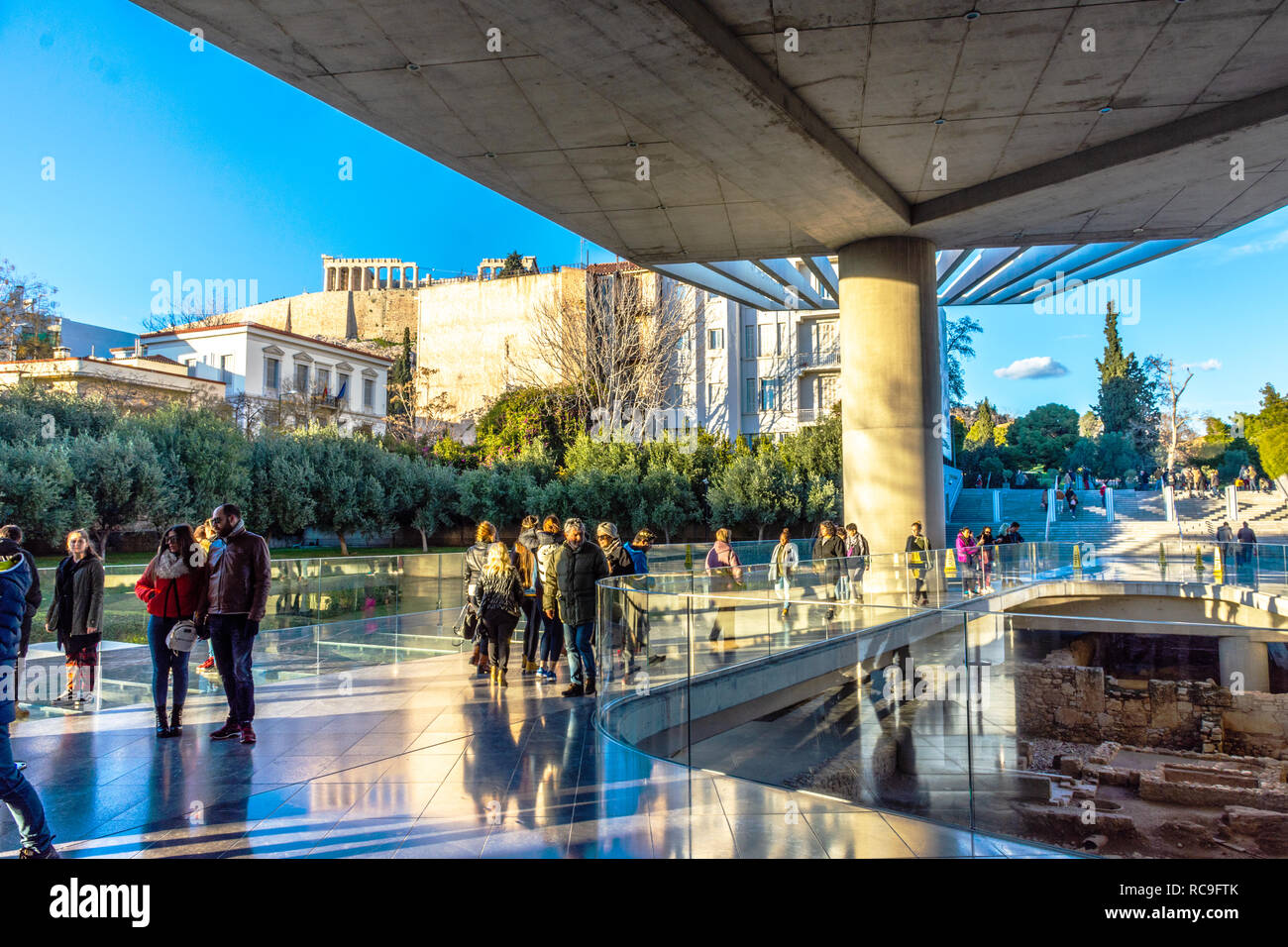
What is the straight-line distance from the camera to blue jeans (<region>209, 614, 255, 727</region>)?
7.03 m

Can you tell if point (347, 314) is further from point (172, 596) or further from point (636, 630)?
point (636, 630)

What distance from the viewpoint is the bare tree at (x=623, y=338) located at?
1916 inches

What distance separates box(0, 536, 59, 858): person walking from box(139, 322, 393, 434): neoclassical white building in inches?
1746

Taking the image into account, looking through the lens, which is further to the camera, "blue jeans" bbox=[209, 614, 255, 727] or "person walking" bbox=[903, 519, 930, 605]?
"person walking" bbox=[903, 519, 930, 605]

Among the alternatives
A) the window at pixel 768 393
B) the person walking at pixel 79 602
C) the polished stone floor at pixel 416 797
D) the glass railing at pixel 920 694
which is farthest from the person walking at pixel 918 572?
Answer: the window at pixel 768 393

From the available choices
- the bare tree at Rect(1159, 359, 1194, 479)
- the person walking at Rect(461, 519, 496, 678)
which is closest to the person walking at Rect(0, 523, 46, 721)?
the person walking at Rect(461, 519, 496, 678)

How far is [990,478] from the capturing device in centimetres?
6316

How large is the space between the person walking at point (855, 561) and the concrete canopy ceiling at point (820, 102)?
6.66 meters

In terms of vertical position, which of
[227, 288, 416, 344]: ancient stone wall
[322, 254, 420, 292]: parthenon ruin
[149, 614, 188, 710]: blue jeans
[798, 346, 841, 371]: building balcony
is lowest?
[149, 614, 188, 710]: blue jeans

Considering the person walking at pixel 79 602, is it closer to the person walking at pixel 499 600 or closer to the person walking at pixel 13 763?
the person walking at pixel 499 600

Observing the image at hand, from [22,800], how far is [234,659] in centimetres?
288

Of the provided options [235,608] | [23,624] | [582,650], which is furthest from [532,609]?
[23,624]

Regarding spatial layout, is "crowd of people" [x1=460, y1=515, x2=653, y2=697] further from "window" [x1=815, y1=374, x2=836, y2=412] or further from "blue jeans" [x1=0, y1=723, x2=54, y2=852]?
"window" [x1=815, y1=374, x2=836, y2=412]
